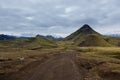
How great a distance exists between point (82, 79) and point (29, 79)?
21.1 feet

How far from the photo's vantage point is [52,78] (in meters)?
29.2

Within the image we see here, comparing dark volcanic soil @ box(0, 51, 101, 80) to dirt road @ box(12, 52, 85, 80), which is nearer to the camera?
dirt road @ box(12, 52, 85, 80)

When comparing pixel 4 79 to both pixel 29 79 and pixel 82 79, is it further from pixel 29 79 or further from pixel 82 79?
pixel 82 79

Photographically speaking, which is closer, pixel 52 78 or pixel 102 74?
pixel 52 78

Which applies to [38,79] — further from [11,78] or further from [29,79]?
[11,78]

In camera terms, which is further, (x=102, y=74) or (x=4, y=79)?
(x=102, y=74)

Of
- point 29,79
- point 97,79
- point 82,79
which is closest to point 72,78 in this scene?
point 82,79

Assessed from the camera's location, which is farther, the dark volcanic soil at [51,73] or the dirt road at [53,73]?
the dark volcanic soil at [51,73]

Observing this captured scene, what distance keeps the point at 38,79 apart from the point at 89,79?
633cm

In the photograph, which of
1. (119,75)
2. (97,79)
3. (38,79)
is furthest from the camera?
(119,75)

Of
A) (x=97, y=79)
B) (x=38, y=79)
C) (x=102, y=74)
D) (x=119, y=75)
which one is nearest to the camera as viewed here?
(x=38, y=79)

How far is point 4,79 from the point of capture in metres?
30.1

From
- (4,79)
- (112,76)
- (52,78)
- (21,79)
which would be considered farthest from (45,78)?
(112,76)

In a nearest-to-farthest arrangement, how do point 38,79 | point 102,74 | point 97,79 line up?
1. point 38,79
2. point 97,79
3. point 102,74
